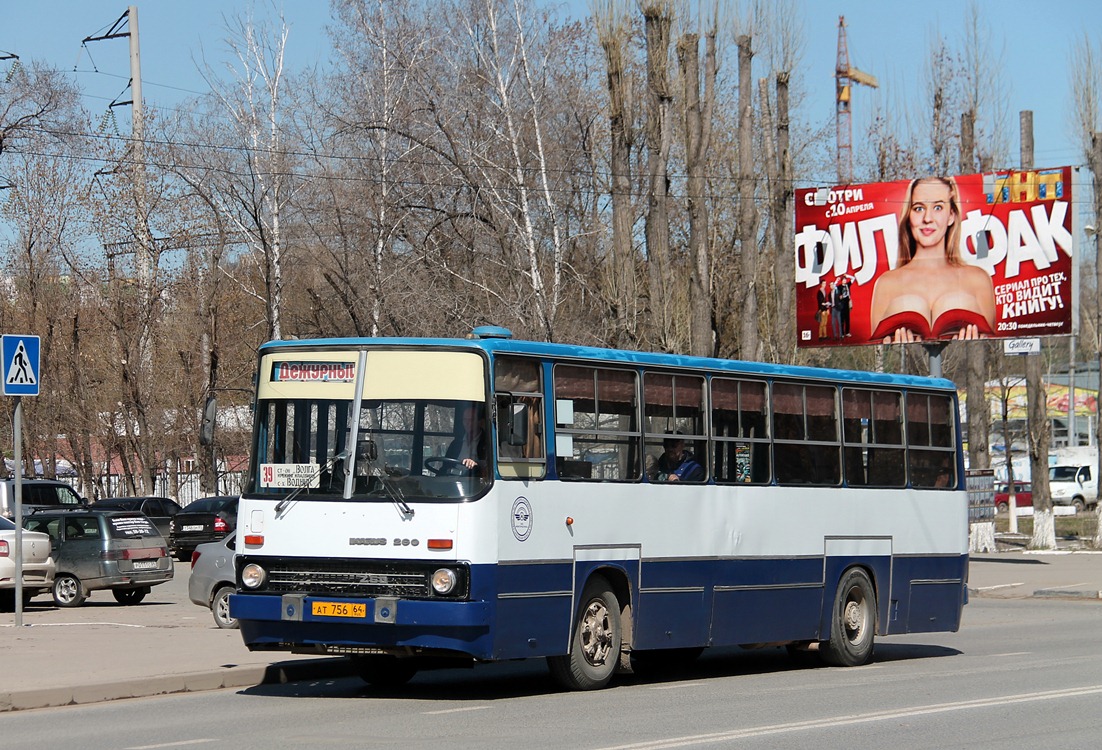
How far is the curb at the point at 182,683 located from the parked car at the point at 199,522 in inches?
957

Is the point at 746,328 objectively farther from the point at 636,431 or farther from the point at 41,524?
the point at 636,431

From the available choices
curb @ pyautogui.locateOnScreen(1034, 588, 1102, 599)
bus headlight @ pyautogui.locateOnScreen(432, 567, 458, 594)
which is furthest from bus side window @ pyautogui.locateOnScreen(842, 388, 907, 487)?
curb @ pyautogui.locateOnScreen(1034, 588, 1102, 599)

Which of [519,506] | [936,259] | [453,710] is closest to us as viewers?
[453,710]

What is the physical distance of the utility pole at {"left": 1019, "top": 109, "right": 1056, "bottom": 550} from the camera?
39.7 meters

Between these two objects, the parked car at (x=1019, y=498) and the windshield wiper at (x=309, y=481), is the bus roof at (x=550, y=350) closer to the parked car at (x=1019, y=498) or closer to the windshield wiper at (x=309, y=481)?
the windshield wiper at (x=309, y=481)

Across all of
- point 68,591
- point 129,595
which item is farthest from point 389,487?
point 129,595

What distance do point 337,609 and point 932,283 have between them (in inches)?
967

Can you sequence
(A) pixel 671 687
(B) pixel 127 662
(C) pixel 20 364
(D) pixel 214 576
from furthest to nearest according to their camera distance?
(D) pixel 214 576 < (C) pixel 20 364 < (B) pixel 127 662 < (A) pixel 671 687

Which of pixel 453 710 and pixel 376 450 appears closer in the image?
pixel 453 710

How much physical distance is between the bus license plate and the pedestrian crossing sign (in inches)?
308

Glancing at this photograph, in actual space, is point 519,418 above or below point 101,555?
above

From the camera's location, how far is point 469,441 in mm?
12258

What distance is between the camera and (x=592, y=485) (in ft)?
43.4

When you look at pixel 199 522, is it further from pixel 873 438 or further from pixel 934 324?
pixel 873 438
